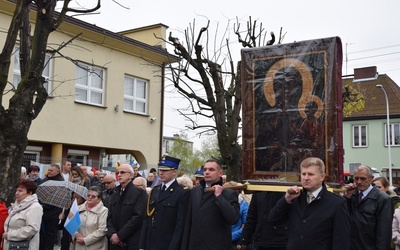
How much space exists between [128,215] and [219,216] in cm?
218

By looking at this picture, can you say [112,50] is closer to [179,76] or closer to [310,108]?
[179,76]

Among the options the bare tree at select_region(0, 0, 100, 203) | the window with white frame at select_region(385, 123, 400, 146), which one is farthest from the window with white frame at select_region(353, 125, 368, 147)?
the bare tree at select_region(0, 0, 100, 203)

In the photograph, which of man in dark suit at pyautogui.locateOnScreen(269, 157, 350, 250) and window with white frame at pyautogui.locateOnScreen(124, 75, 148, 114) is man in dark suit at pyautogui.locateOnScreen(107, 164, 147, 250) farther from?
window with white frame at pyautogui.locateOnScreen(124, 75, 148, 114)

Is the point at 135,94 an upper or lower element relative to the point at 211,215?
upper

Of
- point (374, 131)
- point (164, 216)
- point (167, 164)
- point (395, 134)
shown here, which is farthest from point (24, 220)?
point (374, 131)

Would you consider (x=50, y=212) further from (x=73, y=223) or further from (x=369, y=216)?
(x=369, y=216)

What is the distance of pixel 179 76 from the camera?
16703mm

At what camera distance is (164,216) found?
258 inches

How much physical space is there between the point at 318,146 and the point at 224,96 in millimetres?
10612

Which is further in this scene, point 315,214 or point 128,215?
point 128,215

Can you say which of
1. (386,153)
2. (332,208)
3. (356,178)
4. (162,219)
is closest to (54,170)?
(162,219)

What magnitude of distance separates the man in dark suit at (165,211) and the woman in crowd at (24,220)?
1.69 meters

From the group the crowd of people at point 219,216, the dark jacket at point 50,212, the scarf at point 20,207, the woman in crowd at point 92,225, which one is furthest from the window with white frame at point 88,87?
the scarf at point 20,207

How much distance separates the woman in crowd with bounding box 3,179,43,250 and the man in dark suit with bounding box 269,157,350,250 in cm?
390
